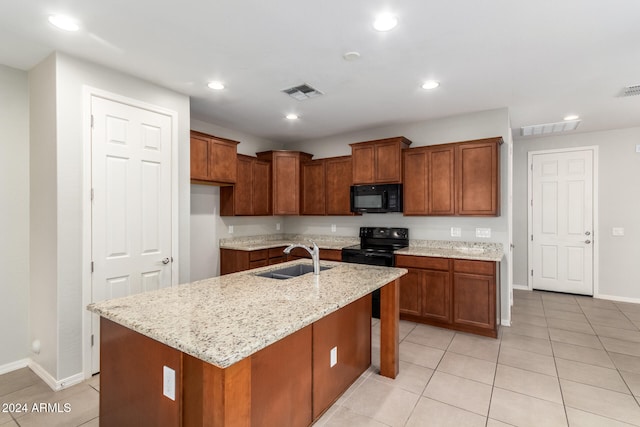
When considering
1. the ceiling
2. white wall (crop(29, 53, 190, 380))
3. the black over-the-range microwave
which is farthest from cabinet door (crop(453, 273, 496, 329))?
white wall (crop(29, 53, 190, 380))

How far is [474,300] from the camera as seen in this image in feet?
11.5

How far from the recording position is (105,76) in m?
2.73

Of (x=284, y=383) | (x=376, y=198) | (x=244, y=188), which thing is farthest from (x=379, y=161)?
(x=284, y=383)

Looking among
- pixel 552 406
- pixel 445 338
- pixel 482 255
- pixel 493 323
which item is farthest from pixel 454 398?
pixel 482 255

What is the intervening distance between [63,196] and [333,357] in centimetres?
243

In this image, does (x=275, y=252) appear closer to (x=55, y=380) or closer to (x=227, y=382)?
(x=55, y=380)

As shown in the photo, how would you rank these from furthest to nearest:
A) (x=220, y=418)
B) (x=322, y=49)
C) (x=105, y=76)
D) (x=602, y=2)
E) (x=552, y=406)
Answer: (x=105, y=76), (x=322, y=49), (x=552, y=406), (x=602, y=2), (x=220, y=418)

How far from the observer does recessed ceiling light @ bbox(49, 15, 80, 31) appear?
206cm

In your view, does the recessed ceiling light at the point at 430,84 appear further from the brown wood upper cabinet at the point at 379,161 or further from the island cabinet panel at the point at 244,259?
the island cabinet panel at the point at 244,259

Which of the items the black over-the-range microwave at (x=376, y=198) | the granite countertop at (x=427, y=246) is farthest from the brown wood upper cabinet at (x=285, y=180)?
the black over-the-range microwave at (x=376, y=198)

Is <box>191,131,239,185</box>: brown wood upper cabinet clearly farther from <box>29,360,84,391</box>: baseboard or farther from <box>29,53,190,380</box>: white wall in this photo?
<box>29,360,84,391</box>: baseboard

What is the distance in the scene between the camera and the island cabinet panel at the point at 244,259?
4.42 m

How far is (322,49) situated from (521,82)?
2039 mm

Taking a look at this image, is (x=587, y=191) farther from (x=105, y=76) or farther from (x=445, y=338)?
(x=105, y=76)
